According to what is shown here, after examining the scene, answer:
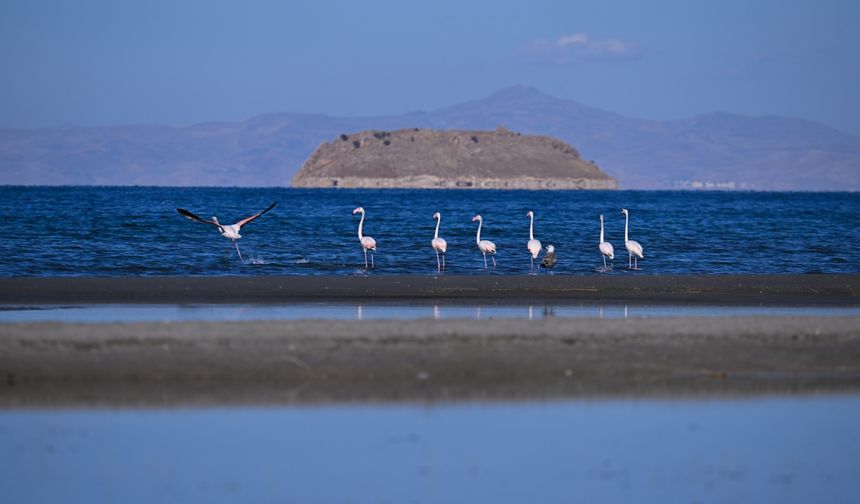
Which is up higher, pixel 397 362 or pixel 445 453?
pixel 397 362

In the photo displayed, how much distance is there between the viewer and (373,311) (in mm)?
17109

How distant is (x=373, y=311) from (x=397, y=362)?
5525 millimetres

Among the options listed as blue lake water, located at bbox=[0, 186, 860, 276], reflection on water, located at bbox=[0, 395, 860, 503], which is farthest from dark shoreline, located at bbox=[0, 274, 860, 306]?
reflection on water, located at bbox=[0, 395, 860, 503]

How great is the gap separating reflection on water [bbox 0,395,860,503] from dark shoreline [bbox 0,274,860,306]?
904 cm

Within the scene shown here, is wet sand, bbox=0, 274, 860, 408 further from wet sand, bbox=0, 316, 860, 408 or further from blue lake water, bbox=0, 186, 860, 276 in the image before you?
blue lake water, bbox=0, 186, 860, 276

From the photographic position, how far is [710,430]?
9.52 meters

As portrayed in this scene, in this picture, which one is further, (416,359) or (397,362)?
(416,359)

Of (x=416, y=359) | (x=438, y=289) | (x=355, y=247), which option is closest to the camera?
(x=416, y=359)

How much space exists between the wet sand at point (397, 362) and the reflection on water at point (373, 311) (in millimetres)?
2694

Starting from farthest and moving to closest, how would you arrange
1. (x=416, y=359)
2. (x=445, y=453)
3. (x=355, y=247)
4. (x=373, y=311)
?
(x=355, y=247) < (x=373, y=311) < (x=416, y=359) < (x=445, y=453)

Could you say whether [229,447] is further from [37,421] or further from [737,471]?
[737,471]

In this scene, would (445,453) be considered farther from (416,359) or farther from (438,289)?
(438,289)

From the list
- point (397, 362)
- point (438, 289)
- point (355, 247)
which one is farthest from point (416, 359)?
point (355, 247)

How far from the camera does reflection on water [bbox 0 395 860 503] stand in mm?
7727
